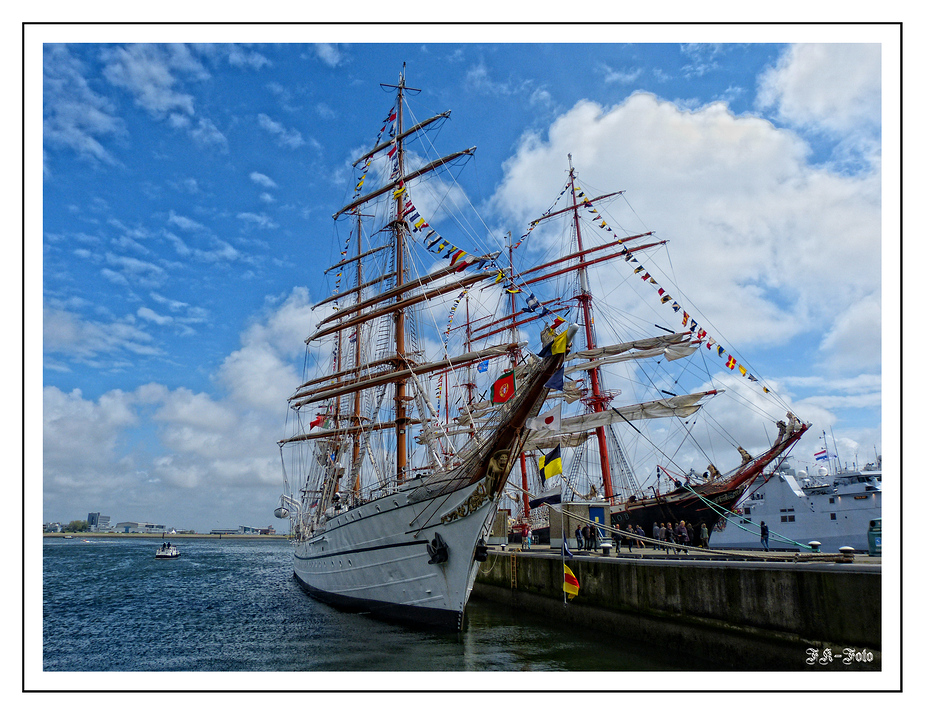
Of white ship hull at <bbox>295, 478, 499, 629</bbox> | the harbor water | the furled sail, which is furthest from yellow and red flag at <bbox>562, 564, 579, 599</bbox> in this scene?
the furled sail

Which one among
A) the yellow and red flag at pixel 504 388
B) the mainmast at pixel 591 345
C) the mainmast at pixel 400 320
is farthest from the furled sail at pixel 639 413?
the yellow and red flag at pixel 504 388

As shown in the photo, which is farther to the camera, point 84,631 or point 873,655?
point 84,631

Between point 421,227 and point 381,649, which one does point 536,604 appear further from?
point 421,227

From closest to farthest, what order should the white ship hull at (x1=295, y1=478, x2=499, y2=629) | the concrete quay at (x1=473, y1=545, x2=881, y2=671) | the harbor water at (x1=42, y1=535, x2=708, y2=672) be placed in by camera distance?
1. the concrete quay at (x1=473, y1=545, x2=881, y2=671)
2. the harbor water at (x1=42, y1=535, x2=708, y2=672)
3. the white ship hull at (x1=295, y1=478, x2=499, y2=629)

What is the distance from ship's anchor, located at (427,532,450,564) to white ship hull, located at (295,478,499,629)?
0.07 meters

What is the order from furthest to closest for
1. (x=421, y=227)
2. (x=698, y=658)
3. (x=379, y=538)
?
(x=421, y=227)
(x=379, y=538)
(x=698, y=658)

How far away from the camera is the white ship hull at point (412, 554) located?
1792cm

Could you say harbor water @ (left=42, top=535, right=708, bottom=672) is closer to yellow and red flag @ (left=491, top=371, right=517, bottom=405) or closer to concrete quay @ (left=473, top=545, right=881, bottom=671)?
concrete quay @ (left=473, top=545, right=881, bottom=671)

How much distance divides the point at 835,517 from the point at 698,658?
28.8m

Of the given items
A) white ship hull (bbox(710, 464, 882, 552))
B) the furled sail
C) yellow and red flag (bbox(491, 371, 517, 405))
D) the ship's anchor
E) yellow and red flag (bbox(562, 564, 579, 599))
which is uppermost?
yellow and red flag (bbox(491, 371, 517, 405))

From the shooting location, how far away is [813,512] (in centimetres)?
3653

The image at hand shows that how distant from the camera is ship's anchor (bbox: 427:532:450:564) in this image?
18.2 metres
